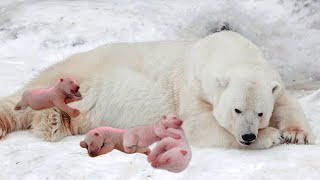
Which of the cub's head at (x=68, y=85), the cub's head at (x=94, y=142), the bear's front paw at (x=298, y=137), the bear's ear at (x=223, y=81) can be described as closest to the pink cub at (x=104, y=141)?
the cub's head at (x=94, y=142)

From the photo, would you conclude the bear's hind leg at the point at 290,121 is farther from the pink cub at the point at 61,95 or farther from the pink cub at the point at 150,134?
the pink cub at the point at 150,134

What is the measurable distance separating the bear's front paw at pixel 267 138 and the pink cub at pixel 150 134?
147 cm

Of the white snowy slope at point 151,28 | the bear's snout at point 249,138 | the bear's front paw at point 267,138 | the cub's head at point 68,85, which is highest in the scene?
the cub's head at point 68,85

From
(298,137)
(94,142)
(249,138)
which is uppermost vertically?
(94,142)

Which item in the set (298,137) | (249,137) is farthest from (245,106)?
(298,137)

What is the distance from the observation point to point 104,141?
80.8 inches

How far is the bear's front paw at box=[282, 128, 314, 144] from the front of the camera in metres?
3.65

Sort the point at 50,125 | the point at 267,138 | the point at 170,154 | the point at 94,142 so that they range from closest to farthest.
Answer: the point at 170,154 → the point at 94,142 → the point at 267,138 → the point at 50,125

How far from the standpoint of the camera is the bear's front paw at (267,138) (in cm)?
344

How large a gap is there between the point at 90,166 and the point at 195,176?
0.42 meters

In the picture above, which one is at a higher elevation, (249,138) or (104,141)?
(104,141)

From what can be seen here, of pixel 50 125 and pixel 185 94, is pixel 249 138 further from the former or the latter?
pixel 50 125

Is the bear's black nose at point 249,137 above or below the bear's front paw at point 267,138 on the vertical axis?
above

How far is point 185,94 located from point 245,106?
0.76 m
